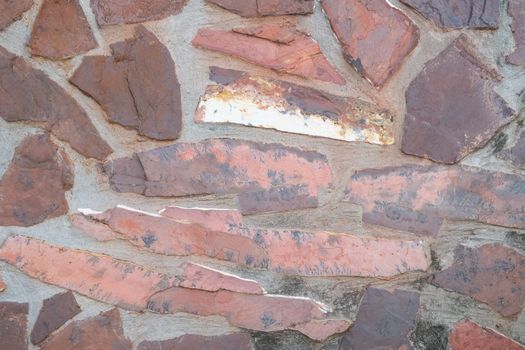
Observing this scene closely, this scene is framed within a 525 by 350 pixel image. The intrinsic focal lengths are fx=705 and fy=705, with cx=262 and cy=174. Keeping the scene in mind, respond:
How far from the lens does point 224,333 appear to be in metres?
1.11

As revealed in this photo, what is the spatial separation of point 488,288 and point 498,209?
0.43ft

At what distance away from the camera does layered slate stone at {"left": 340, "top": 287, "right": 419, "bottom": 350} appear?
3.72 ft

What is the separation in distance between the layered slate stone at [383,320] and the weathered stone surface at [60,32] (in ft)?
1.93

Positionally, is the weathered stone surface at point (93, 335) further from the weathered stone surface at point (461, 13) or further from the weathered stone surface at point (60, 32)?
the weathered stone surface at point (461, 13)

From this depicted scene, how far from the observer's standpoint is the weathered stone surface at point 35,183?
40.6 inches

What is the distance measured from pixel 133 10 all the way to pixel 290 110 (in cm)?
28

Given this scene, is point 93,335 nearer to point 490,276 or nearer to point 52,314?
point 52,314

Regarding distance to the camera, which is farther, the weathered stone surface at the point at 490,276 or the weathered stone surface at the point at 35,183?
the weathered stone surface at the point at 490,276

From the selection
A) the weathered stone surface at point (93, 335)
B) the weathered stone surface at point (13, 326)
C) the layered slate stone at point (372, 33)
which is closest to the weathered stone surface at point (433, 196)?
the layered slate stone at point (372, 33)

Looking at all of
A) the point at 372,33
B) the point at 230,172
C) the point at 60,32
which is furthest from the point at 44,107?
the point at 372,33

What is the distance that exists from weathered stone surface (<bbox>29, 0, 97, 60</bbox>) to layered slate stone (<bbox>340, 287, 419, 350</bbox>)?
59cm

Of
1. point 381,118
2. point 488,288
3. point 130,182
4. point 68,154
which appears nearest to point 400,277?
point 488,288

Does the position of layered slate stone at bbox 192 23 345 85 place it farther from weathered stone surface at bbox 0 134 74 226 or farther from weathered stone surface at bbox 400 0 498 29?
weathered stone surface at bbox 0 134 74 226

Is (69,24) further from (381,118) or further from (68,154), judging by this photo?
(381,118)
